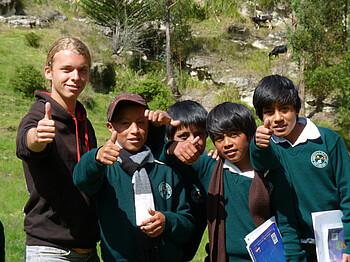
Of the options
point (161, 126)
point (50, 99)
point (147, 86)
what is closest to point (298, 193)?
point (161, 126)

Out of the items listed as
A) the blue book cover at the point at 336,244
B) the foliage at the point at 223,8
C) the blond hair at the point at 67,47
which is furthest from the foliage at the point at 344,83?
the foliage at the point at 223,8

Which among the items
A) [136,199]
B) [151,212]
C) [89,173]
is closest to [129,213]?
[136,199]

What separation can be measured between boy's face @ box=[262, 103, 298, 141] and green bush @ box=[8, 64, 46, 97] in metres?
→ 13.4

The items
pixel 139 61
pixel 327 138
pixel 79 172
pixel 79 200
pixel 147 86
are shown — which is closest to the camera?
pixel 79 172

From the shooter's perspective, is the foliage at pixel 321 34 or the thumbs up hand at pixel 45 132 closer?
the thumbs up hand at pixel 45 132

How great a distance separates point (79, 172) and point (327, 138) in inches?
57.0

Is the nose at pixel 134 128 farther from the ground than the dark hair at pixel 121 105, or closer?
closer

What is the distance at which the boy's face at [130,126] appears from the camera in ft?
7.40

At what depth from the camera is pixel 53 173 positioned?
6.70 ft

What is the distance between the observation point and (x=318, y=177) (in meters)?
2.21

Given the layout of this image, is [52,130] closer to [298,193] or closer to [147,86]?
[298,193]

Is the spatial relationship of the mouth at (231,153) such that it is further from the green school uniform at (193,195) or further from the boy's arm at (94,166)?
the boy's arm at (94,166)

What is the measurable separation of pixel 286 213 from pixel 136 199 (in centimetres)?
88

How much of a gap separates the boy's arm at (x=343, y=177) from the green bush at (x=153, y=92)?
14.5m
